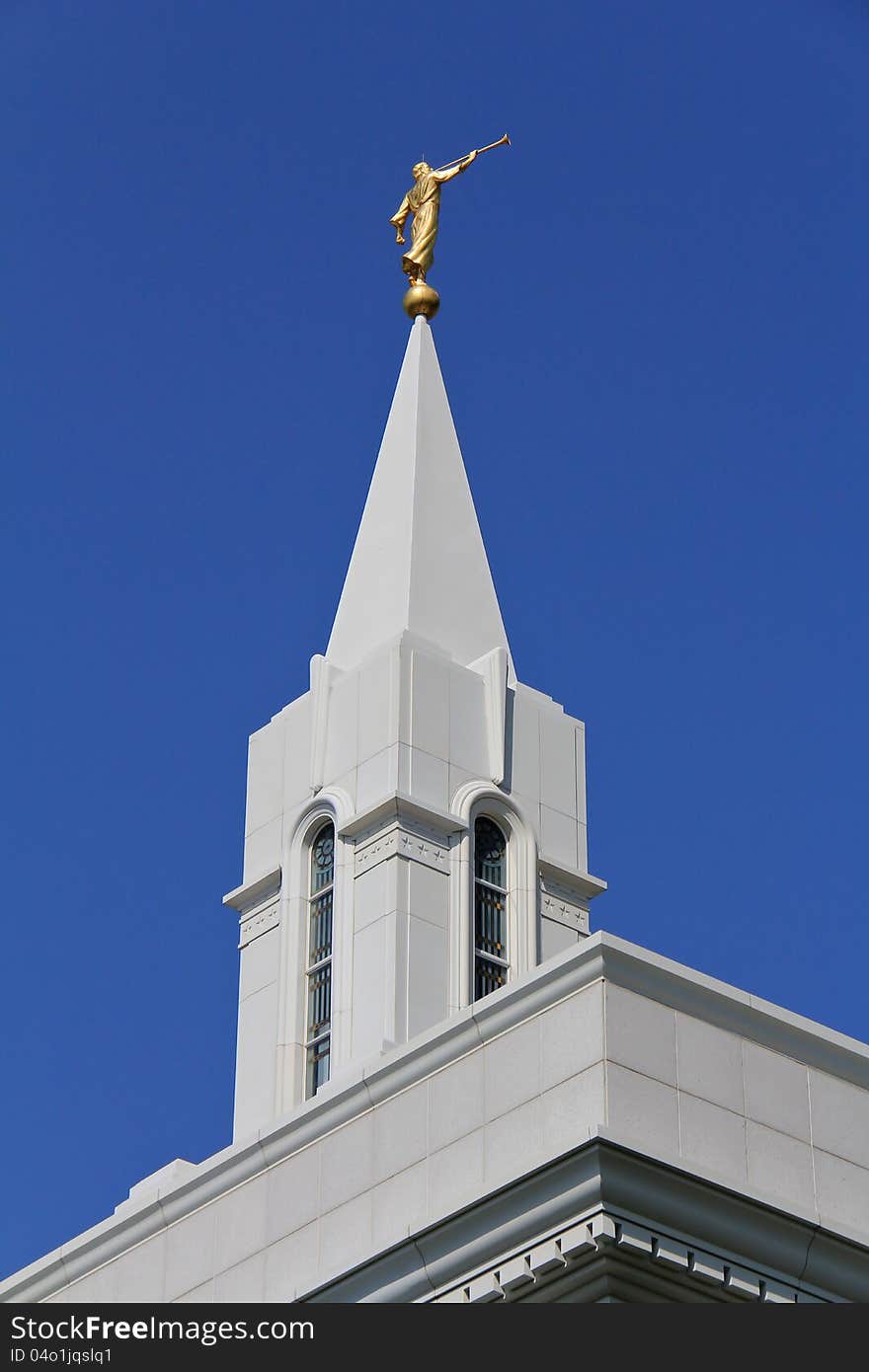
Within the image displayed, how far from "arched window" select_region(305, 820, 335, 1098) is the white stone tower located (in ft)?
0.09

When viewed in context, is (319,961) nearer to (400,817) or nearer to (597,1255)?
(400,817)

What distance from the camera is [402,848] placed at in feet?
107

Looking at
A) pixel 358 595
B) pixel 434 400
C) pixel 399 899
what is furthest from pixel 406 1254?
pixel 434 400

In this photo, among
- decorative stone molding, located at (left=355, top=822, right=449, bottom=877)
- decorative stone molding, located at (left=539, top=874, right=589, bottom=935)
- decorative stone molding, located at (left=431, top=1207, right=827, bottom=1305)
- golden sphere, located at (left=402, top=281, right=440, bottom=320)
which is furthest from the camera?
golden sphere, located at (left=402, top=281, right=440, bottom=320)

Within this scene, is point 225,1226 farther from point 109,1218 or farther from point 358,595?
point 358,595

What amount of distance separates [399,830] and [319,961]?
2.01 meters

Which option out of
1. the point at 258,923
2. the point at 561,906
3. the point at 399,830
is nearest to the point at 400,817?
the point at 399,830

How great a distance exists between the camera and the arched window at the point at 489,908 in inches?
1296

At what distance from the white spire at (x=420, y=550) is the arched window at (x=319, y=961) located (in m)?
2.61

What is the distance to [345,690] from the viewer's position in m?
34.8

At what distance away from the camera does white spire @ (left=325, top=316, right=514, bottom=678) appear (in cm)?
3550

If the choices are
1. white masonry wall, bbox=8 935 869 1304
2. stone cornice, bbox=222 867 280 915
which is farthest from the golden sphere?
white masonry wall, bbox=8 935 869 1304

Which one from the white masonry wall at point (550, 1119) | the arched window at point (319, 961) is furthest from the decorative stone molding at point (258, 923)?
the white masonry wall at point (550, 1119)

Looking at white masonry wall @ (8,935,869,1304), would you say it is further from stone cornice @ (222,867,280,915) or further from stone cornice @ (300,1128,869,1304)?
stone cornice @ (222,867,280,915)
